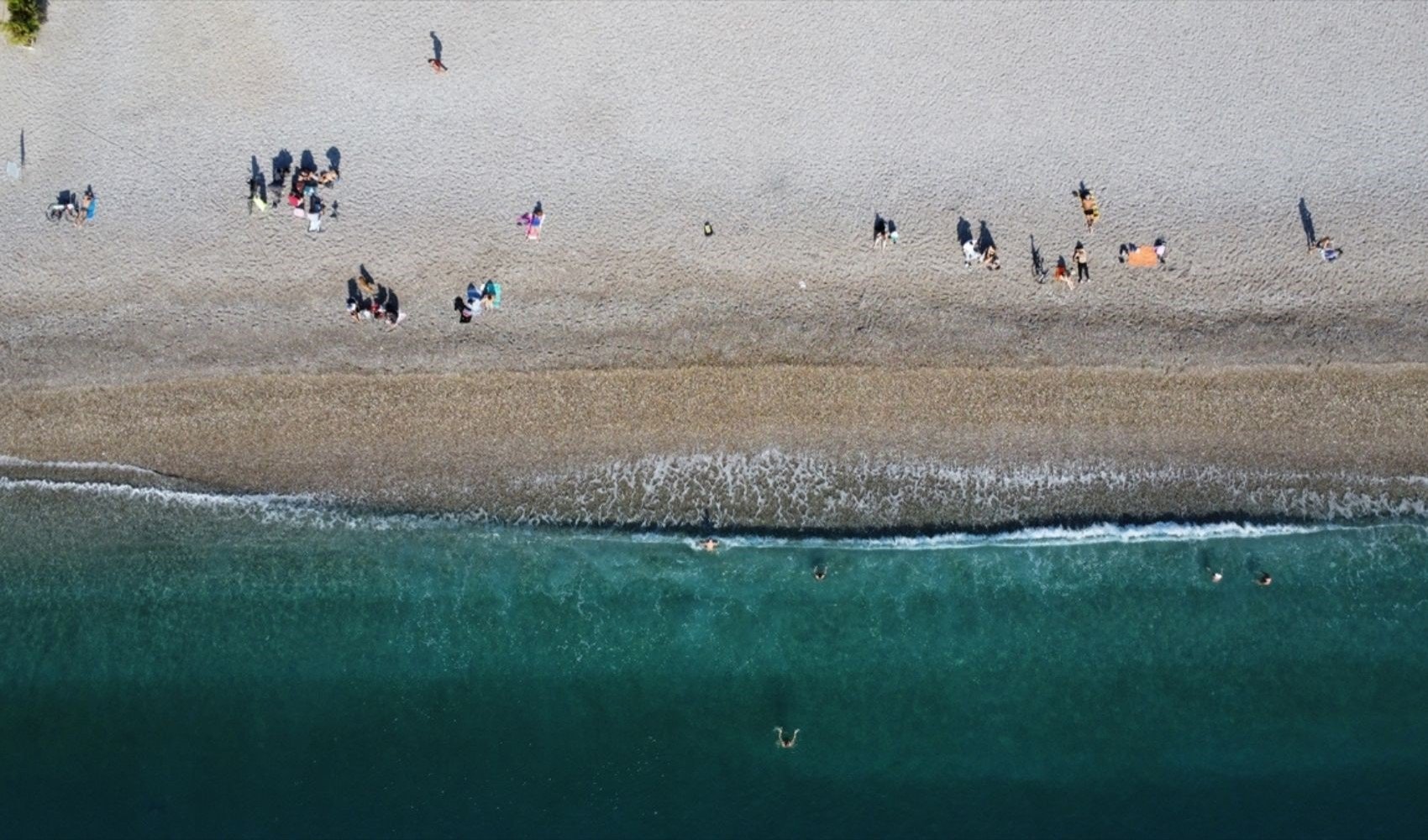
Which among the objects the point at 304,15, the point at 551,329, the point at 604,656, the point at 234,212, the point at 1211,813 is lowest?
the point at 1211,813

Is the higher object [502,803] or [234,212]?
[234,212]


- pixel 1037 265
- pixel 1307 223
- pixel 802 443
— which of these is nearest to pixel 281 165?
pixel 802 443

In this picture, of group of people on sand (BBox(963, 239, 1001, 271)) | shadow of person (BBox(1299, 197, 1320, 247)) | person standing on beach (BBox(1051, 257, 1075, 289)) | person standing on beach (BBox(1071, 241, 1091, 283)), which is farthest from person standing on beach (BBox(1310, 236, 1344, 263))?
group of people on sand (BBox(963, 239, 1001, 271))

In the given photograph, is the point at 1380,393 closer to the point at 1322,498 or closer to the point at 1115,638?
the point at 1322,498

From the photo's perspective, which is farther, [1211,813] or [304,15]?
[304,15]

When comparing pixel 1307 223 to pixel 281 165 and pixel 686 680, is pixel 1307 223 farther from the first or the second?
pixel 281 165

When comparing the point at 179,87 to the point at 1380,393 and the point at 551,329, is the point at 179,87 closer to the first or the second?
the point at 551,329

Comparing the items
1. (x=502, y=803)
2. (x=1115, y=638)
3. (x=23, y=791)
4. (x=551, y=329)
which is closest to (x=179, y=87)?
(x=551, y=329)

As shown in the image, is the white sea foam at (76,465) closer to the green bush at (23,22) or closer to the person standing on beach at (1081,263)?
the green bush at (23,22)
